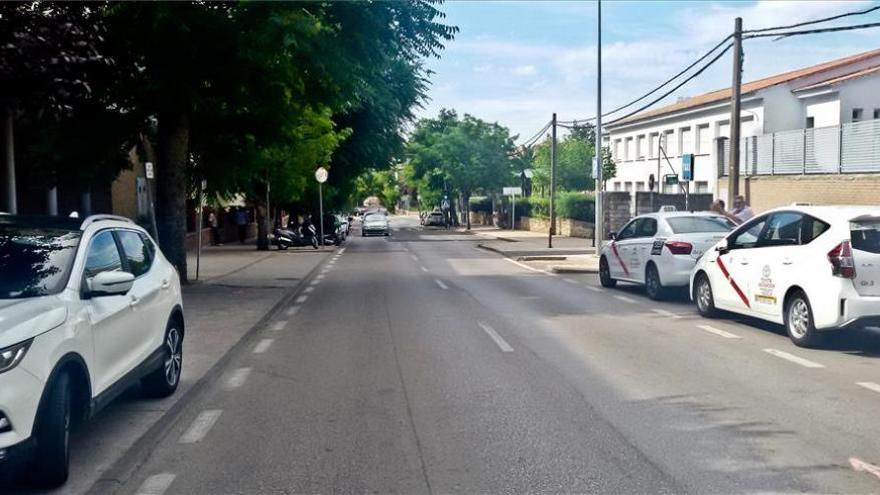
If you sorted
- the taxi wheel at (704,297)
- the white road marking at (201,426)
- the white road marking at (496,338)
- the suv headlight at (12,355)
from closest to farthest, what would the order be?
the suv headlight at (12,355)
the white road marking at (201,426)
the white road marking at (496,338)
the taxi wheel at (704,297)

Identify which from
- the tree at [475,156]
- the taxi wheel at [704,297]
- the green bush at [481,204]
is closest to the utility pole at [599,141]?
the taxi wheel at [704,297]

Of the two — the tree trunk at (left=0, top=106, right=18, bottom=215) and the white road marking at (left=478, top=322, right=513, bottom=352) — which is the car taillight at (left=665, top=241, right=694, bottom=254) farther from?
the tree trunk at (left=0, top=106, right=18, bottom=215)

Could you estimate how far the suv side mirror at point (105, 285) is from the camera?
19.3 feet

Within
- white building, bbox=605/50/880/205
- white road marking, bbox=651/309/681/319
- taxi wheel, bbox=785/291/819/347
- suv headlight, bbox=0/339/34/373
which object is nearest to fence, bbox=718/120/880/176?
white building, bbox=605/50/880/205

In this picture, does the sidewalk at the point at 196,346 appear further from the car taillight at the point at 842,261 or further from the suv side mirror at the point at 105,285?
the car taillight at the point at 842,261

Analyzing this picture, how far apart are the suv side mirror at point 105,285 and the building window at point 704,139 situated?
4268 centimetres

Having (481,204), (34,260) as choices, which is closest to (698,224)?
(34,260)

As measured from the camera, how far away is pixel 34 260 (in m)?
6.04

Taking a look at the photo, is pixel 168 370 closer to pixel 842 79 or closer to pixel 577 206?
pixel 842 79

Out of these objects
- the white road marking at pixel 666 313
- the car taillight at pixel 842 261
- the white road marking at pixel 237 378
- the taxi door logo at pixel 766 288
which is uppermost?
the car taillight at pixel 842 261

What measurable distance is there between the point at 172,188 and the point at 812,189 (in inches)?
692

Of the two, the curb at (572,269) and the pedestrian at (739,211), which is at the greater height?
the pedestrian at (739,211)

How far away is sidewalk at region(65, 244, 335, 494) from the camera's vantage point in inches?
231

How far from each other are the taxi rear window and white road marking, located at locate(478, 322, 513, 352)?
471 cm
